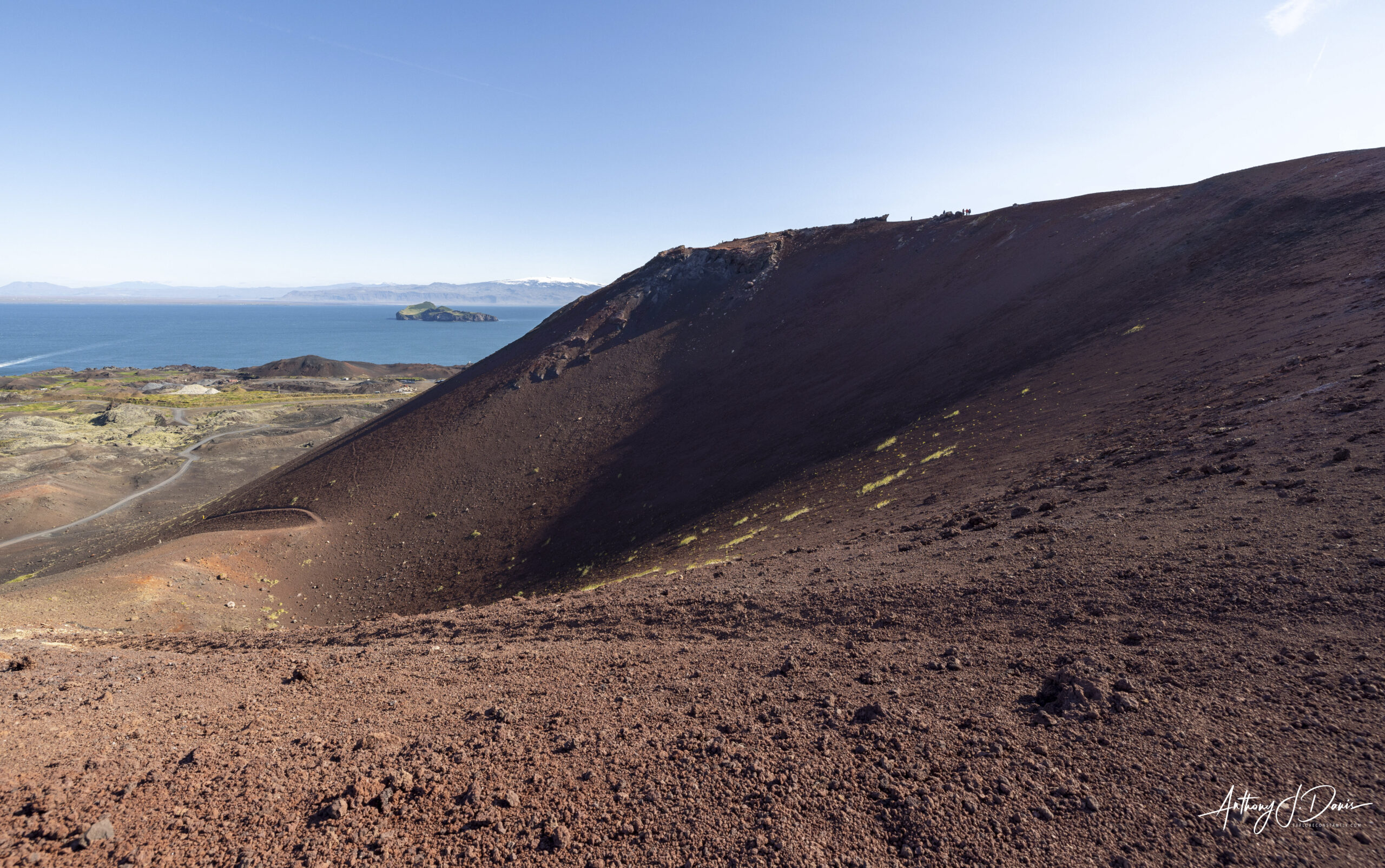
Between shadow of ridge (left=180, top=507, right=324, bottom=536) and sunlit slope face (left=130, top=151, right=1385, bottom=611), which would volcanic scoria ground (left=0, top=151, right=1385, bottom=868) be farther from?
shadow of ridge (left=180, top=507, right=324, bottom=536)

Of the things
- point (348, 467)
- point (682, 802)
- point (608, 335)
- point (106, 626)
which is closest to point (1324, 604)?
point (682, 802)

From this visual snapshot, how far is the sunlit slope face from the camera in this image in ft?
72.8

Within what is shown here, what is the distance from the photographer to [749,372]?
35812mm

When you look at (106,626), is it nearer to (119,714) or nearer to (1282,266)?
(119,714)

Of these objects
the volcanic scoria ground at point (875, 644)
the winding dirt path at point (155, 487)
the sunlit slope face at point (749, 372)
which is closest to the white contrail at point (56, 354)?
the winding dirt path at point (155, 487)

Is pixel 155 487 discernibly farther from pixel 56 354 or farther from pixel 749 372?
pixel 56 354

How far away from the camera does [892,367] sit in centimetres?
2805

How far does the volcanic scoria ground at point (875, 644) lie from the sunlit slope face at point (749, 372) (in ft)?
1.26
